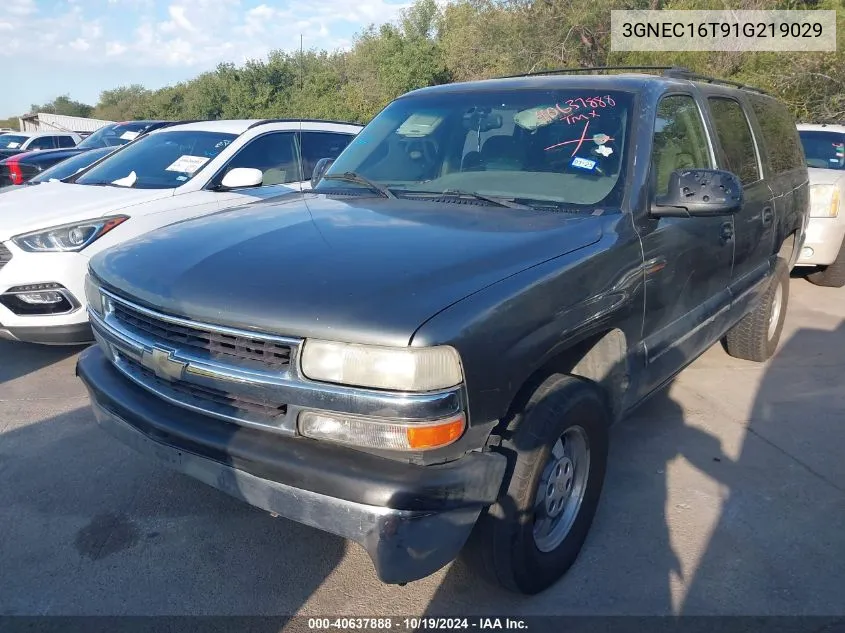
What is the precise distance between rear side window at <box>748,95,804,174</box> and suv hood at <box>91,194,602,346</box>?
2535mm

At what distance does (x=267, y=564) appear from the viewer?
2963 mm

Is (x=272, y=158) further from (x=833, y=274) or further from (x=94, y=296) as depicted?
(x=833, y=274)

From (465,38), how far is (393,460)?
1085 inches

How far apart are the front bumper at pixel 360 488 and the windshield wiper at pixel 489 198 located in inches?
49.7

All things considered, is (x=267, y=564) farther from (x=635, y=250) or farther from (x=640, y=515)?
(x=635, y=250)

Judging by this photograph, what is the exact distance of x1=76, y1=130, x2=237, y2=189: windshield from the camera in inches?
228

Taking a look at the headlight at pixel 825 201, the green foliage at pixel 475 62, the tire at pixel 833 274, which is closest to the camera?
the headlight at pixel 825 201

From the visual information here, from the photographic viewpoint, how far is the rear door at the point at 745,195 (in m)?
4.05

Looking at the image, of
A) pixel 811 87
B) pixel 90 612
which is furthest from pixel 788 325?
pixel 811 87

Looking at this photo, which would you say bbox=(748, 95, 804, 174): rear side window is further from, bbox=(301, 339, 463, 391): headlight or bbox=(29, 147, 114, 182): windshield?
bbox=(29, 147, 114, 182): windshield

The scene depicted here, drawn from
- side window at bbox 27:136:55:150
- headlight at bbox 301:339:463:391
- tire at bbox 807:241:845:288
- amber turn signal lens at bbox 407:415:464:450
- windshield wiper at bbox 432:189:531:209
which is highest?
windshield wiper at bbox 432:189:531:209

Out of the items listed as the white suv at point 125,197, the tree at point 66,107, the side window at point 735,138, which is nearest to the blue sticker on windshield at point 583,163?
the side window at point 735,138

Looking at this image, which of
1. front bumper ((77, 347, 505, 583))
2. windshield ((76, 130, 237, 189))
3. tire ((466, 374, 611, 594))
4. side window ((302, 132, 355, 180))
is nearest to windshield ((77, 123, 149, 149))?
windshield ((76, 130, 237, 189))

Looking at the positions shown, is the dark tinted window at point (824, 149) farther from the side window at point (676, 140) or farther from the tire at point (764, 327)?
the side window at point (676, 140)
